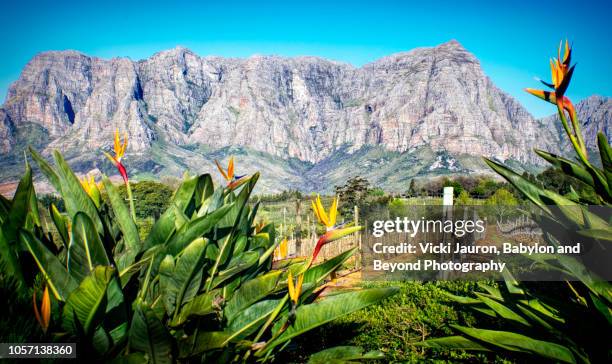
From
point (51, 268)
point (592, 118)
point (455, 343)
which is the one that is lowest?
point (455, 343)

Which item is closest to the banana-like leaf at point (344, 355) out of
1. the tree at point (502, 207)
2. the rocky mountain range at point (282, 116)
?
the tree at point (502, 207)

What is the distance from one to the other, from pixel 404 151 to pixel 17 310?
12089cm

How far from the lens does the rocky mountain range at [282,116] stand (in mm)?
110812

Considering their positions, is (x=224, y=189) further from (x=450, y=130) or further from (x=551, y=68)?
(x=450, y=130)

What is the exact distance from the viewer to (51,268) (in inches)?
43.6

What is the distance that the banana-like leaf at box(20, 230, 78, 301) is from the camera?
107cm

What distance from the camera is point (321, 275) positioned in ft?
A: 4.82

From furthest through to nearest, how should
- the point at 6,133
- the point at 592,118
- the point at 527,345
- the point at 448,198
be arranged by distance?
the point at 592,118, the point at 6,133, the point at 448,198, the point at 527,345

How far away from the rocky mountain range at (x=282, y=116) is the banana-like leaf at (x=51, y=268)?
9214 centimetres

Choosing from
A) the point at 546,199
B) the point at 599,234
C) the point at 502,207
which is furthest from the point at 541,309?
the point at 502,207

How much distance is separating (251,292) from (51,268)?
0.58m

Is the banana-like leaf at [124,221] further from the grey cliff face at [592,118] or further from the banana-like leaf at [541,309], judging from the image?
the grey cliff face at [592,118]

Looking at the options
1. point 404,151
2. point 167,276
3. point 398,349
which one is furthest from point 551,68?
point 404,151

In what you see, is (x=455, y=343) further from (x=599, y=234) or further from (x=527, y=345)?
(x=599, y=234)
